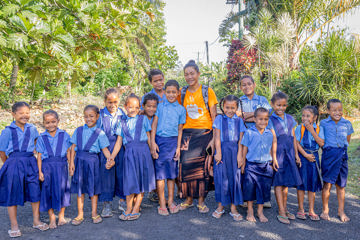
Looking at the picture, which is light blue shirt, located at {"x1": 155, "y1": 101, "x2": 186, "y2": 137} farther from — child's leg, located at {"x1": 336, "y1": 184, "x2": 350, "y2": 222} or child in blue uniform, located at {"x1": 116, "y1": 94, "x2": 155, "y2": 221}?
child's leg, located at {"x1": 336, "y1": 184, "x2": 350, "y2": 222}

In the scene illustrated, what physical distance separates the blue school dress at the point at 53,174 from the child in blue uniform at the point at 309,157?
2852 millimetres

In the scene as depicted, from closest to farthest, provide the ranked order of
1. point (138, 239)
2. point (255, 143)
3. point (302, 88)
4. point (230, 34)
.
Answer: point (138, 239)
point (255, 143)
point (302, 88)
point (230, 34)

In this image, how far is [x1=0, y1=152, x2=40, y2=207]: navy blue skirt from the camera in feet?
9.80

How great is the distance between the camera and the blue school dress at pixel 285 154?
326 cm

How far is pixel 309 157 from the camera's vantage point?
328cm

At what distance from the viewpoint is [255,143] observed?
10.7 feet

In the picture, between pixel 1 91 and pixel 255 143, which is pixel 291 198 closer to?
pixel 255 143

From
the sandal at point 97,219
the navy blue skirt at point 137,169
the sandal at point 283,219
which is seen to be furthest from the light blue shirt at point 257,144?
the sandal at point 97,219

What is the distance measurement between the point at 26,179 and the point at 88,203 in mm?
1135

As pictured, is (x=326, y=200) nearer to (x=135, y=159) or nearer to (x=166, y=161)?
(x=166, y=161)

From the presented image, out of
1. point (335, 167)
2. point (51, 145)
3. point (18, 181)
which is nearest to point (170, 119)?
point (51, 145)

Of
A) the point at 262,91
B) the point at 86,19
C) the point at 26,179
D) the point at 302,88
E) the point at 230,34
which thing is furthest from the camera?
the point at 230,34

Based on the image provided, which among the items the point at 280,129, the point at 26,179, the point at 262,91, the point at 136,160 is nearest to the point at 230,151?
the point at 280,129

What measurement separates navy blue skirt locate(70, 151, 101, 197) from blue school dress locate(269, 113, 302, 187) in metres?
2.18
